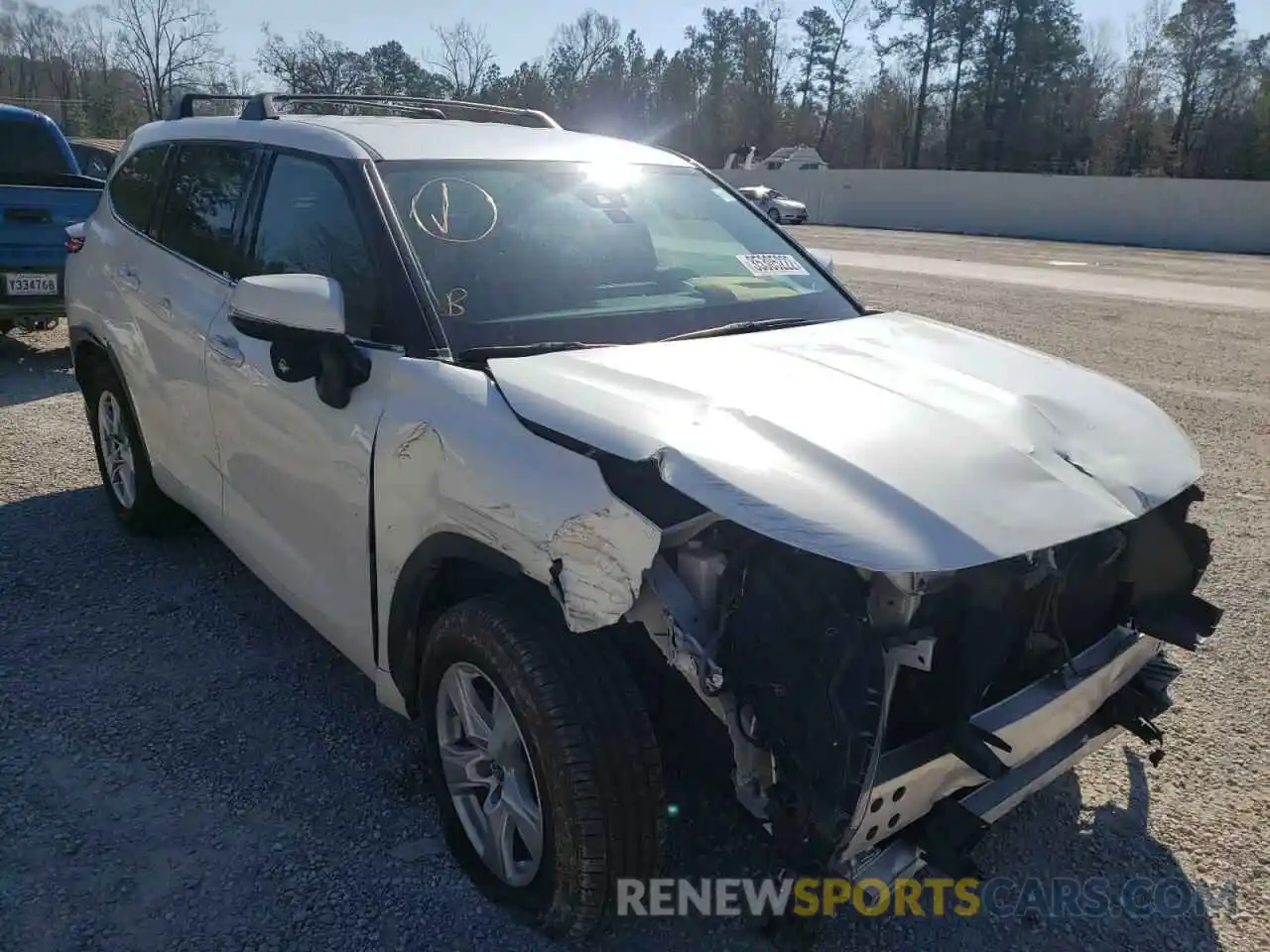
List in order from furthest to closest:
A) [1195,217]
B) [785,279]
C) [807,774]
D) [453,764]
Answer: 1. [1195,217]
2. [785,279]
3. [453,764]
4. [807,774]

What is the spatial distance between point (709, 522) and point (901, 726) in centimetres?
62

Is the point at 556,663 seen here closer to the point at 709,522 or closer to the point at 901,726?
the point at 709,522

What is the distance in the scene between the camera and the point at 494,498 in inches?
88.1

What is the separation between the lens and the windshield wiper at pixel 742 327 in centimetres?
298

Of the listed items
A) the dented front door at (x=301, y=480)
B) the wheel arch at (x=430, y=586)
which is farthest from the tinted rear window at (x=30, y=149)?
the wheel arch at (x=430, y=586)

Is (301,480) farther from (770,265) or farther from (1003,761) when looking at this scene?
(1003,761)

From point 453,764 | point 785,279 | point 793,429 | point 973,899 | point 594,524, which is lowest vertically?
point 973,899

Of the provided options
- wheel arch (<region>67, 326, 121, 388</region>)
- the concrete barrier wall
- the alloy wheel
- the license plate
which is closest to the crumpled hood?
the alloy wheel

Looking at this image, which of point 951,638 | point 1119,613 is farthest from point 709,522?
point 1119,613

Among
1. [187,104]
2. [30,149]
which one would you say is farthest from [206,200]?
[30,149]

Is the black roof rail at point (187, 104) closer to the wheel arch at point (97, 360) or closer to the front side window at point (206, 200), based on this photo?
the front side window at point (206, 200)

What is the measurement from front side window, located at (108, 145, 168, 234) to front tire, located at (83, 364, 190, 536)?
0.73m

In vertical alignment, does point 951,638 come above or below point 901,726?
above

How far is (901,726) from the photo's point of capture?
2145 millimetres
